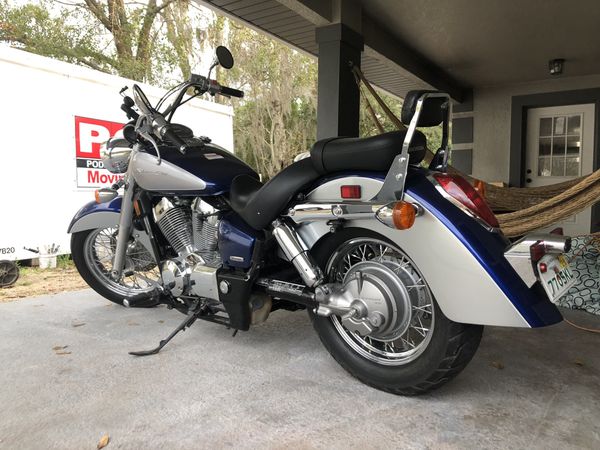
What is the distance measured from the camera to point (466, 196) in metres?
1.64

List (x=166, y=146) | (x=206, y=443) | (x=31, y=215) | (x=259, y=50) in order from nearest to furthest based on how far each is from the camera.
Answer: (x=206, y=443) < (x=166, y=146) < (x=31, y=215) < (x=259, y=50)

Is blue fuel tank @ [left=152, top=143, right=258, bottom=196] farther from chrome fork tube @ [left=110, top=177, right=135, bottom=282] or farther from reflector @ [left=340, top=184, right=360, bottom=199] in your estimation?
reflector @ [left=340, top=184, right=360, bottom=199]

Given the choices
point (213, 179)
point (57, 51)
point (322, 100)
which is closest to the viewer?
point (213, 179)

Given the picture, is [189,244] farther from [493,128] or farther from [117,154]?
[493,128]

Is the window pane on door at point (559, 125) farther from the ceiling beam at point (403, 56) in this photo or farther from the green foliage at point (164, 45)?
the green foliage at point (164, 45)

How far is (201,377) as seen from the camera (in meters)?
1.98

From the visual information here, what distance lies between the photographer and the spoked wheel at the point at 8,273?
3981 mm

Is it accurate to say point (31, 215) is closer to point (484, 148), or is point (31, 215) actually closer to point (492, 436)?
point (492, 436)

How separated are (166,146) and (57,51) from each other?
11.8m

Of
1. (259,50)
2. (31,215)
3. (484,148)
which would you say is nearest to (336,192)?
(31,215)

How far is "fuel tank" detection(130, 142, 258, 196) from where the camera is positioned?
2166 millimetres

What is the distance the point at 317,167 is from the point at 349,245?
35 centimetres

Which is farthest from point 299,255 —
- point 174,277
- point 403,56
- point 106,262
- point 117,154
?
point 403,56

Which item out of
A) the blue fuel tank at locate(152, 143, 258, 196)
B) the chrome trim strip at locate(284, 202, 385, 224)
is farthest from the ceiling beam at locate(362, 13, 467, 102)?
the chrome trim strip at locate(284, 202, 385, 224)
